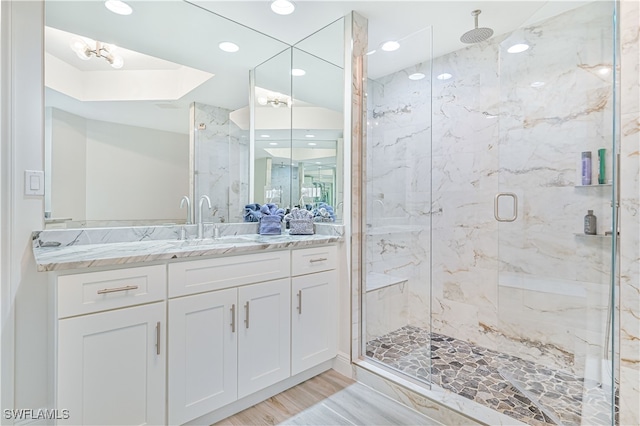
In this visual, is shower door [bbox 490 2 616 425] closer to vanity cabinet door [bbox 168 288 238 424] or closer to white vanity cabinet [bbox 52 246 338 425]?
white vanity cabinet [bbox 52 246 338 425]

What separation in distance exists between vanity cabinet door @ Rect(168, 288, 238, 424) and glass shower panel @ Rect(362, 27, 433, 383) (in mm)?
999

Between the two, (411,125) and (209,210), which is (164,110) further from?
(411,125)

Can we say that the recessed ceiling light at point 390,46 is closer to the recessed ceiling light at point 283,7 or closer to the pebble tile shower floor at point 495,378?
the recessed ceiling light at point 283,7

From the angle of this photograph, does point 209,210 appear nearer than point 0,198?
No

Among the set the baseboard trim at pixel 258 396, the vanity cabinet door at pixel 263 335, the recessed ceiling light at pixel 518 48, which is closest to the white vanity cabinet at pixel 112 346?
the baseboard trim at pixel 258 396

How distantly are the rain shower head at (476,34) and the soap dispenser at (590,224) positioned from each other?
1.43m

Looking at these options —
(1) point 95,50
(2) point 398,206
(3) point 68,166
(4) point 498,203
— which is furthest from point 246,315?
(4) point 498,203

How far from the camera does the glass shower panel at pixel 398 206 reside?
94.5 inches

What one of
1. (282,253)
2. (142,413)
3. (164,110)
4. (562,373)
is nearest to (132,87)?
(164,110)

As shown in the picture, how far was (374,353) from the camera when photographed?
230cm

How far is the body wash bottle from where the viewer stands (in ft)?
6.78

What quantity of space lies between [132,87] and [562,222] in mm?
2950

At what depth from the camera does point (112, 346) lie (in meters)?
1.36

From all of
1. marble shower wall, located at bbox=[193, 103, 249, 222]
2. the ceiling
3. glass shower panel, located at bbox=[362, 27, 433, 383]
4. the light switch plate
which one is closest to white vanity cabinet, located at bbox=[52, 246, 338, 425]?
glass shower panel, located at bbox=[362, 27, 433, 383]
